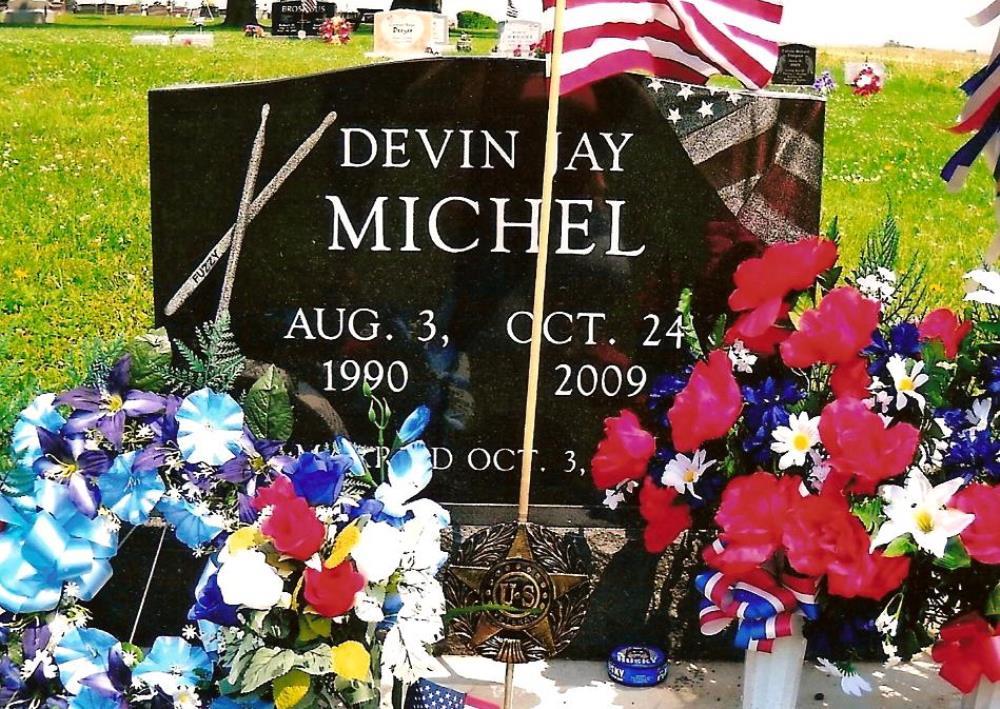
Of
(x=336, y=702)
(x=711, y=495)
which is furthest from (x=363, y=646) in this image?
(x=711, y=495)

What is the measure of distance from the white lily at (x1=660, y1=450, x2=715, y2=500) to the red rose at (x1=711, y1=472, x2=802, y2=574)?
0.23 metres

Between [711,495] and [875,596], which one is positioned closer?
[875,596]

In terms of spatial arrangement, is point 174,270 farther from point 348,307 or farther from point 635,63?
point 635,63

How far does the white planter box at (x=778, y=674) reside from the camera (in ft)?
8.57

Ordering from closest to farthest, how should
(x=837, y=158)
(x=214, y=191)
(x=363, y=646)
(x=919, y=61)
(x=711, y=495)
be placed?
(x=363, y=646) < (x=711, y=495) < (x=214, y=191) < (x=837, y=158) < (x=919, y=61)

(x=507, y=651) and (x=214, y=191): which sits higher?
(x=214, y=191)

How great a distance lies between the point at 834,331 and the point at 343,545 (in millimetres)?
1131

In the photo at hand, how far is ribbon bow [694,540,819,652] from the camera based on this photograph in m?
2.49

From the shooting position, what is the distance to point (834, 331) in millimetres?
2500

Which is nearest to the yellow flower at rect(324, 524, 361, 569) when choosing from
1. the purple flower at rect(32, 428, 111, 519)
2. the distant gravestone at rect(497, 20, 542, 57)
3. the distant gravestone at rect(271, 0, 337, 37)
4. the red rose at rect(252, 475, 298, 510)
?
the red rose at rect(252, 475, 298, 510)

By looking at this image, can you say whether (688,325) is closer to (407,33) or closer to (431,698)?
(431,698)

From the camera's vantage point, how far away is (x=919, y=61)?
8.86 metres

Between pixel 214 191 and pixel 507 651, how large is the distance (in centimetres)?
136

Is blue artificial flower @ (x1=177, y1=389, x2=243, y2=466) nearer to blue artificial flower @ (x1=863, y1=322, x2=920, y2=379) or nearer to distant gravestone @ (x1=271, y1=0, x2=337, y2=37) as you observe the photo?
blue artificial flower @ (x1=863, y1=322, x2=920, y2=379)
